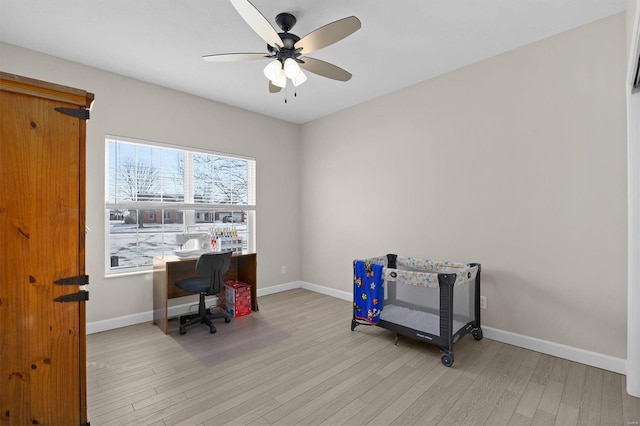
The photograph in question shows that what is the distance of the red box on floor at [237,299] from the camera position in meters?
3.75

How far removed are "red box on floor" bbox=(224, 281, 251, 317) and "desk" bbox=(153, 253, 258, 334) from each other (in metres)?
0.12

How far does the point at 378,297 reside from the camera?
300 cm

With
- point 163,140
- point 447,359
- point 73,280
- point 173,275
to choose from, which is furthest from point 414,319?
point 163,140

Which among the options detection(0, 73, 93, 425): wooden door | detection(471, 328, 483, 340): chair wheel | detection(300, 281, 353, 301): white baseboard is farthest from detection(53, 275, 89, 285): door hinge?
detection(300, 281, 353, 301): white baseboard

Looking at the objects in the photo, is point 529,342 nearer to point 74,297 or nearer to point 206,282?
point 206,282

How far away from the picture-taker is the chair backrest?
128 inches

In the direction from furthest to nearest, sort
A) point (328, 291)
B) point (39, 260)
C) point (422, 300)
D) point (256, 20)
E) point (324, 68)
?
point (328, 291) < point (422, 300) < point (324, 68) < point (256, 20) < point (39, 260)

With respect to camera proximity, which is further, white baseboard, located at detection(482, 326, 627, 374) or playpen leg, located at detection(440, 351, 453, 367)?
playpen leg, located at detection(440, 351, 453, 367)

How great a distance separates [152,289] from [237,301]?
1011mm

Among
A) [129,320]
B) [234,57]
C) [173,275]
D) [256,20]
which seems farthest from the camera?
[173,275]

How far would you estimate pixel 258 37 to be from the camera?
265cm

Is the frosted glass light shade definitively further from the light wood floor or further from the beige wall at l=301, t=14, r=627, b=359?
the light wood floor

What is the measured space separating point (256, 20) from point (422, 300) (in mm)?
3009

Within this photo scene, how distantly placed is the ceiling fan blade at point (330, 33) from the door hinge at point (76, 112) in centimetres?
140
